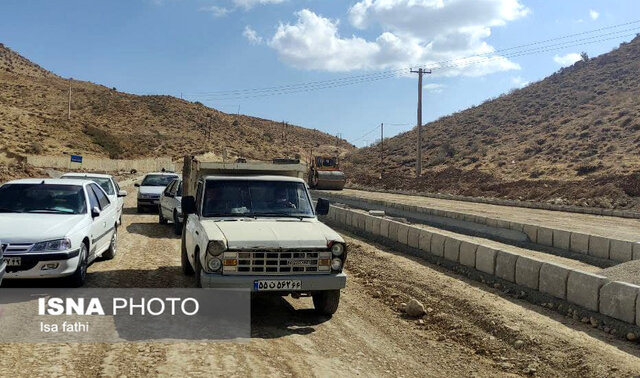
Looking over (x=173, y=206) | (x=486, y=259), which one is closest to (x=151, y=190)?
(x=173, y=206)

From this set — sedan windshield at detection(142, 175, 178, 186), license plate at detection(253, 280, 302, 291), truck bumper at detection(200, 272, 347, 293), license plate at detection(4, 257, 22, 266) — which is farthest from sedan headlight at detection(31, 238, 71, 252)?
sedan windshield at detection(142, 175, 178, 186)

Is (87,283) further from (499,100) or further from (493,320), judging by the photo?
(499,100)

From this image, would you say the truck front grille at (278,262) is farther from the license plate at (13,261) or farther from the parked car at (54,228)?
the license plate at (13,261)

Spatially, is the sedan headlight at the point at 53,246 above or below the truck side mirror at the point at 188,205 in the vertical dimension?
below

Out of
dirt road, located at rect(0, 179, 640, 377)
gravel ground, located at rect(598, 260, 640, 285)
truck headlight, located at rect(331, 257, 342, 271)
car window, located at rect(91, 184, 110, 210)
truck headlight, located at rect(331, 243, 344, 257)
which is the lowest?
dirt road, located at rect(0, 179, 640, 377)

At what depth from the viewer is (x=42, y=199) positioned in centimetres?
904

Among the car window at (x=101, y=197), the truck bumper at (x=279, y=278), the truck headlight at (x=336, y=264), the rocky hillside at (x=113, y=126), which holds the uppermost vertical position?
the rocky hillside at (x=113, y=126)

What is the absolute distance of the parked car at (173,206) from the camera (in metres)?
14.7

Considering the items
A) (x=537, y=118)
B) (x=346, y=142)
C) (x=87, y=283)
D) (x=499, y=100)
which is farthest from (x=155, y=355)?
(x=346, y=142)

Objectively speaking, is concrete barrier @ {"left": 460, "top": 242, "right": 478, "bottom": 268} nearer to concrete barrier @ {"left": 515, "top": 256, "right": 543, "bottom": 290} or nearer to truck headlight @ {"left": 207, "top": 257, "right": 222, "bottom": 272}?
concrete barrier @ {"left": 515, "top": 256, "right": 543, "bottom": 290}

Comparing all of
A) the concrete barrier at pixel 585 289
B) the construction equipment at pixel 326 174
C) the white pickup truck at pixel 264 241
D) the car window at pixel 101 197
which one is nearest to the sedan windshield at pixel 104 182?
the car window at pixel 101 197

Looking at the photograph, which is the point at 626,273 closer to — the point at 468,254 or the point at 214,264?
the point at 468,254

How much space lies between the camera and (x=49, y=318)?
6492 millimetres

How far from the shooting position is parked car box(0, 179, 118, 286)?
729cm
